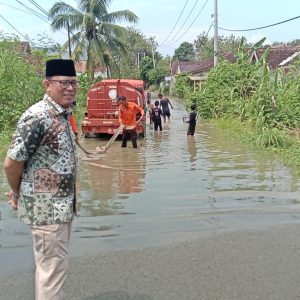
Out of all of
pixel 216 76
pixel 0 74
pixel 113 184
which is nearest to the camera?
pixel 113 184

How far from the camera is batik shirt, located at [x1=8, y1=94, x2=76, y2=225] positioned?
3.15m

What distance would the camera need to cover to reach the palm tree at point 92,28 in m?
33.1

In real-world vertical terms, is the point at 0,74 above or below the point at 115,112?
above

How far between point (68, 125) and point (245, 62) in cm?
1993

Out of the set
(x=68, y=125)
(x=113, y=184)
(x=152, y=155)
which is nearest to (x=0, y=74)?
(x=152, y=155)

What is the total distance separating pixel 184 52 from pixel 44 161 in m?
103

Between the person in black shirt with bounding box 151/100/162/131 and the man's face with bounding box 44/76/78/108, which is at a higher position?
the man's face with bounding box 44/76/78/108

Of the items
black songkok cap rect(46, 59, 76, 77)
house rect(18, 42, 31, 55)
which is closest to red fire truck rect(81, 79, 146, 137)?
house rect(18, 42, 31, 55)

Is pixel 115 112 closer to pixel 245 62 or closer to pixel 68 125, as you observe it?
pixel 245 62

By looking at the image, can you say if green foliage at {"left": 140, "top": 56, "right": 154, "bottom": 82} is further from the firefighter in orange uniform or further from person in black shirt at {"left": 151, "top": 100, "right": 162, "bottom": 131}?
the firefighter in orange uniform

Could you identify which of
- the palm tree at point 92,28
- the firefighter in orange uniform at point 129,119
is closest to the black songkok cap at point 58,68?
the firefighter in orange uniform at point 129,119

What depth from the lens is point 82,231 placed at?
599 cm

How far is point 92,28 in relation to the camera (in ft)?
111

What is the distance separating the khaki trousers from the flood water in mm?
1530
